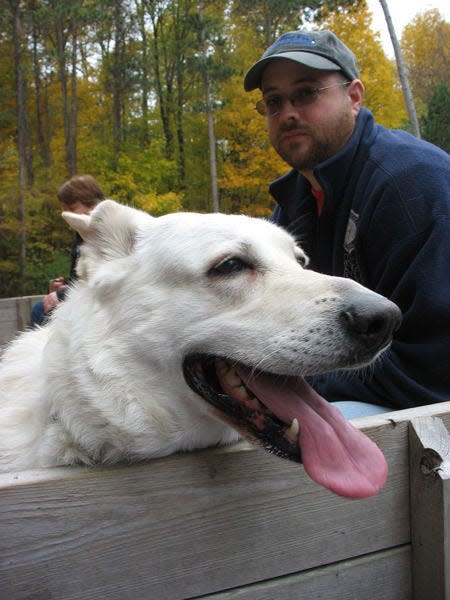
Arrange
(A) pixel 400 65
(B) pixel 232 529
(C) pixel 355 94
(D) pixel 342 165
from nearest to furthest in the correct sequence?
(B) pixel 232 529 < (D) pixel 342 165 < (C) pixel 355 94 < (A) pixel 400 65

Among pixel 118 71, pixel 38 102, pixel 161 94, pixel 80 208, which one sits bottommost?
pixel 80 208

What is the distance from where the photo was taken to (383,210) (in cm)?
268

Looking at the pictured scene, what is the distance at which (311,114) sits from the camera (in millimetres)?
3273

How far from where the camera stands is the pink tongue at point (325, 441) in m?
1.62

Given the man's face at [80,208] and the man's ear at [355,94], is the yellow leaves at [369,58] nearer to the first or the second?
the man's face at [80,208]

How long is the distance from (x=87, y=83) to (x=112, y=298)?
24.1m

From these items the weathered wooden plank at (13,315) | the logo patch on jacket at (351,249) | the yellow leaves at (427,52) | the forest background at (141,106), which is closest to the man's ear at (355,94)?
the logo patch on jacket at (351,249)

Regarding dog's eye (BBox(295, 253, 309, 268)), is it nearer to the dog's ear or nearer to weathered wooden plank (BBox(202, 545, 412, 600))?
the dog's ear

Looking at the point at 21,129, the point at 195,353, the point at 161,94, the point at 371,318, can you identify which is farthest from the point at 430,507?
the point at 161,94

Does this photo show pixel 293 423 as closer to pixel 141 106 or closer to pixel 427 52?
pixel 141 106

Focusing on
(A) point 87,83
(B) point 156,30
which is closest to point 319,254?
(A) point 87,83

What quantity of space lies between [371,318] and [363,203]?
1.28m

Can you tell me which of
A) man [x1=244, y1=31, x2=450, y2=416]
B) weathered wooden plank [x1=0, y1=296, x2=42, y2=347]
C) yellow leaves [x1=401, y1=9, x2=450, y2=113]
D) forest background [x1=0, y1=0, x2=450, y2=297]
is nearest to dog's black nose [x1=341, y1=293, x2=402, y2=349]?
man [x1=244, y1=31, x2=450, y2=416]

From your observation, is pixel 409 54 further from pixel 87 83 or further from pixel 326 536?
pixel 326 536
